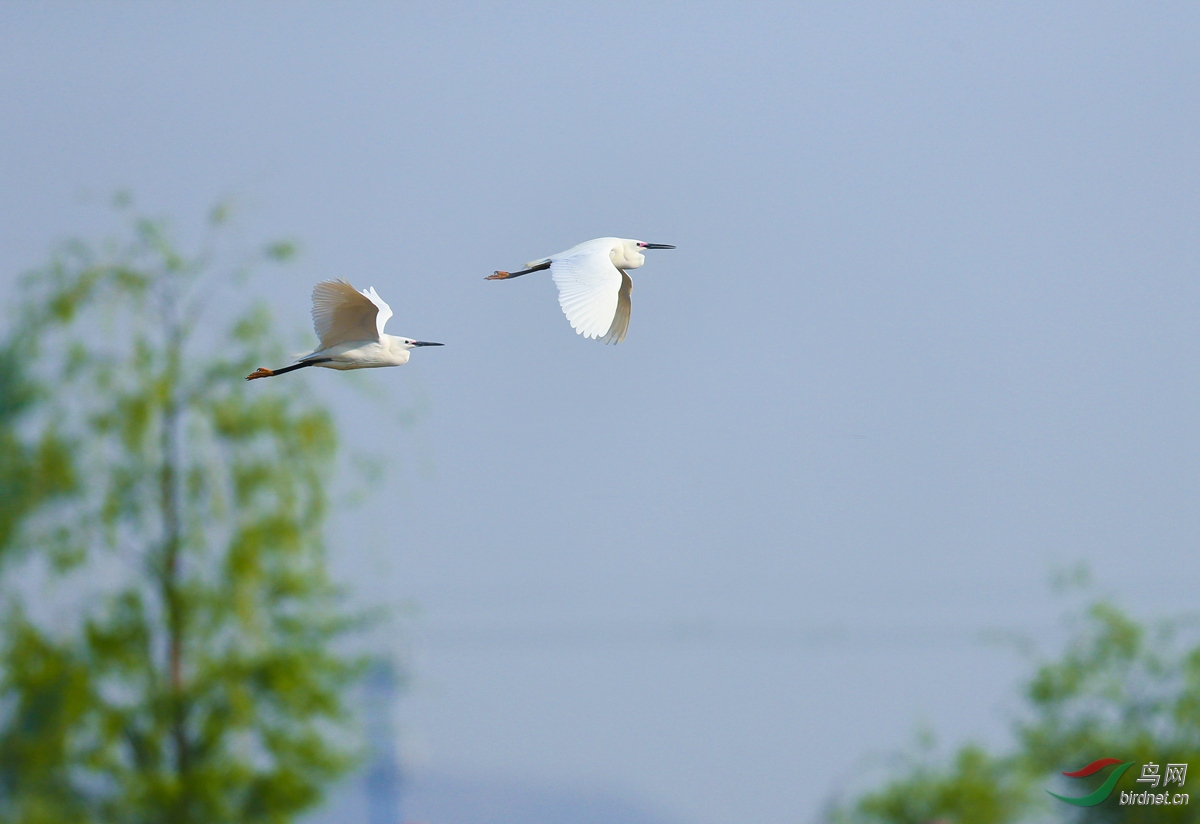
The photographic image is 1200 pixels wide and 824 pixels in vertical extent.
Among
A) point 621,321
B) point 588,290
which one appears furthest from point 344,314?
point 621,321

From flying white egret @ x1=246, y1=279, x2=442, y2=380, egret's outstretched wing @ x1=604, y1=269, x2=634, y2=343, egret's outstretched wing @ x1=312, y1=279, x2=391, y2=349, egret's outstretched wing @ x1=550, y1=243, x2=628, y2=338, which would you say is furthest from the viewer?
egret's outstretched wing @ x1=604, y1=269, x2=634, y2=343

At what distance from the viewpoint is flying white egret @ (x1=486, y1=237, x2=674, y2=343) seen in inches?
220

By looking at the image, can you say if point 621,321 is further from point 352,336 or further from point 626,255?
point 352,336

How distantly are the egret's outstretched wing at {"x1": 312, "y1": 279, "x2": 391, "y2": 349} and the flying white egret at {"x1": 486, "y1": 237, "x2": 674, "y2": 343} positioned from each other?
28.2 inches

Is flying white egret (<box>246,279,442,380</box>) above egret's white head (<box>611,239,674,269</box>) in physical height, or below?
below

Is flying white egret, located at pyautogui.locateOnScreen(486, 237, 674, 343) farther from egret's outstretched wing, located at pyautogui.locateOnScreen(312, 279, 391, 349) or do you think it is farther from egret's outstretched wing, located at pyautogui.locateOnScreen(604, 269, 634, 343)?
egret's outstretched wing, located at pyautogui.locateOnScreen(312, 279, 391, 349)

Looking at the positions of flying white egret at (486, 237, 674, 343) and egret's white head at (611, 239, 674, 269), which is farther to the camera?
egret's white head at (611, 239, 674, 269)

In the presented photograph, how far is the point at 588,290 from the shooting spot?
5.73m

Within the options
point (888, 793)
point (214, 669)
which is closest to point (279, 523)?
point (214, 669)

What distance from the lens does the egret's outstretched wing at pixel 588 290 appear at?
18.2ft

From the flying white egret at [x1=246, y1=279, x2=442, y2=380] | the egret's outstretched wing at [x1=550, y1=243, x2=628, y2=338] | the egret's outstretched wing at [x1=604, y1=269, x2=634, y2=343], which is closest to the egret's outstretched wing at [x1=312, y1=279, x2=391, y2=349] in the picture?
the flying white egret at [x1=246, y1=279, x2=442, y2=380]

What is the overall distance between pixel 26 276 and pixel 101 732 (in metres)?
2.85

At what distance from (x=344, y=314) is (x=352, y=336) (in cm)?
15

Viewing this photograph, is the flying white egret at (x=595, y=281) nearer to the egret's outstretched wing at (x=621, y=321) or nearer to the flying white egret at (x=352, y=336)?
the egret's outstretched wing at (x=621, y=321)
